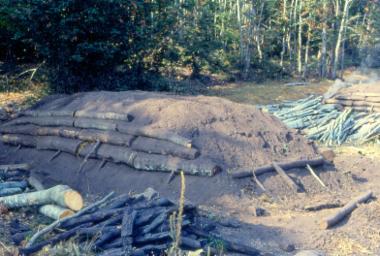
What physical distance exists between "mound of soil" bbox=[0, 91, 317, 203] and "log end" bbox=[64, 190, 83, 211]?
2434mm

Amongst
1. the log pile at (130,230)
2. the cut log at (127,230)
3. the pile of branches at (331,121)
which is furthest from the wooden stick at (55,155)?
the pile of branches at (331,121)

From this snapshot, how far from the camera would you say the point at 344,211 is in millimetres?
8672

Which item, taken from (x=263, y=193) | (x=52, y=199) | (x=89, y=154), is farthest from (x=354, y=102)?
(x=52, y=199)

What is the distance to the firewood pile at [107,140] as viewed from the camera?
9.69 metres

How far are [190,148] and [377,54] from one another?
72.2ft

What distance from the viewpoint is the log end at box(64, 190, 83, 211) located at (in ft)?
23.3

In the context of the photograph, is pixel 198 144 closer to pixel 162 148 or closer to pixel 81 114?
pixel 162 148

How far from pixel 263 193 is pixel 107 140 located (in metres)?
3.22

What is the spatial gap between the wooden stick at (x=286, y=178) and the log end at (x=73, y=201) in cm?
405

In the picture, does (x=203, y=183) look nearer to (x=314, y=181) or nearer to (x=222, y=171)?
(x=222, y=171)

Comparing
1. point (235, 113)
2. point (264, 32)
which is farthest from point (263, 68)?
point (235, 113)

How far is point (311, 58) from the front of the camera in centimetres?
3017

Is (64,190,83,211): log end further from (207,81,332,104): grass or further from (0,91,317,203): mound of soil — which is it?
(207,81,332,104): grass

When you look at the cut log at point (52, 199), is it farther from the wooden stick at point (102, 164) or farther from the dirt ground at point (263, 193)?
the wooden stick at point (102, 164)
